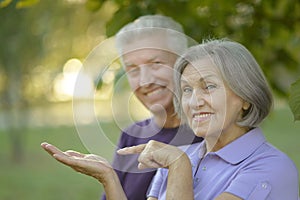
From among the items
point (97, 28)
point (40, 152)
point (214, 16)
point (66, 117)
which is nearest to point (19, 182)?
point (40, 152)

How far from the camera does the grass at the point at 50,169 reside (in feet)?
31.9

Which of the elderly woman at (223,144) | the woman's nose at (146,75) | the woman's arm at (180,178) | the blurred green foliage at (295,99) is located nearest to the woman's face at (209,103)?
the elderly woman at (223,144)

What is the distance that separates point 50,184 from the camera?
408 inches

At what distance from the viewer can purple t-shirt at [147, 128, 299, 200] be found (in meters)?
2.11

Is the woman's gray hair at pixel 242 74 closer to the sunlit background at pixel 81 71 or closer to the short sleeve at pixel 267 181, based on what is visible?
the short sleeve at pixel 267 181

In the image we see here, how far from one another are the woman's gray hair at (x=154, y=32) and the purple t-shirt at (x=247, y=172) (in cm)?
50

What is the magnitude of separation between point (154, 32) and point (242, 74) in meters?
0.59

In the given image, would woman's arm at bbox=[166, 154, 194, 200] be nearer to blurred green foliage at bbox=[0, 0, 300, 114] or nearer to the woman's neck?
the woman's neck

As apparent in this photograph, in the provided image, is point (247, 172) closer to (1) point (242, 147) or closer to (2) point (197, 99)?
(1) point (242, 147)

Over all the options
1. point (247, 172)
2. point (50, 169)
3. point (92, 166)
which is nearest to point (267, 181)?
point (247, 172)

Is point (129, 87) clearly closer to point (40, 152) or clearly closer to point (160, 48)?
point (160, 48)

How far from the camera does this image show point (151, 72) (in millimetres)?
2678

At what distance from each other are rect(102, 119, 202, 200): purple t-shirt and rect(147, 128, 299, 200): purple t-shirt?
0.30 metres

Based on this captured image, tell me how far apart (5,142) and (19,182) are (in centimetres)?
346
